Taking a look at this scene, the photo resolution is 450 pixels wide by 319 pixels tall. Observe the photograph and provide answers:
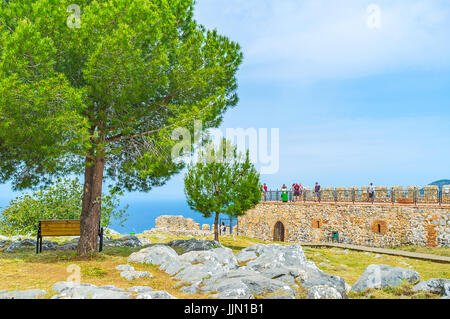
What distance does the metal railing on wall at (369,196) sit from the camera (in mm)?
23484

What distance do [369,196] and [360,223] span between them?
2.24 m

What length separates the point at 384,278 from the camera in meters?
7.91

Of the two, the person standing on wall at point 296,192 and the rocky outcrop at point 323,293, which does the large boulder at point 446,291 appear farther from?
the person standing on wall at point 296,192

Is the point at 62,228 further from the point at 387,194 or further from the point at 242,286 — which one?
the point at 387,194

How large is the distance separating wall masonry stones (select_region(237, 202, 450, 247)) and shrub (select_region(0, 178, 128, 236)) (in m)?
16.0

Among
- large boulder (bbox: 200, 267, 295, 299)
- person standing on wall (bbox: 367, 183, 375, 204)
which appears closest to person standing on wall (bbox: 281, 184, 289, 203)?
person standing on wall (bbox: 367, 183, 375, 204)

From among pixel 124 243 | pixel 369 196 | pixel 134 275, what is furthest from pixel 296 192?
pixel 134 275

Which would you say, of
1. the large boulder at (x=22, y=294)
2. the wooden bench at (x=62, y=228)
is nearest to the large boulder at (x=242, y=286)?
the large boulder at (x=22, y=294)

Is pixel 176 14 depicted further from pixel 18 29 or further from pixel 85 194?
pixel 85 194

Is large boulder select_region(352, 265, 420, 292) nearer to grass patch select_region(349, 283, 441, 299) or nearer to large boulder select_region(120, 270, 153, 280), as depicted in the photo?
grass patch select_region(349, 283, 441, 299)

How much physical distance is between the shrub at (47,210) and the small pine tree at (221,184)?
179 inches

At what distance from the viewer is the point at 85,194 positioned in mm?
12477

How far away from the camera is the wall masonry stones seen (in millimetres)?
21609
